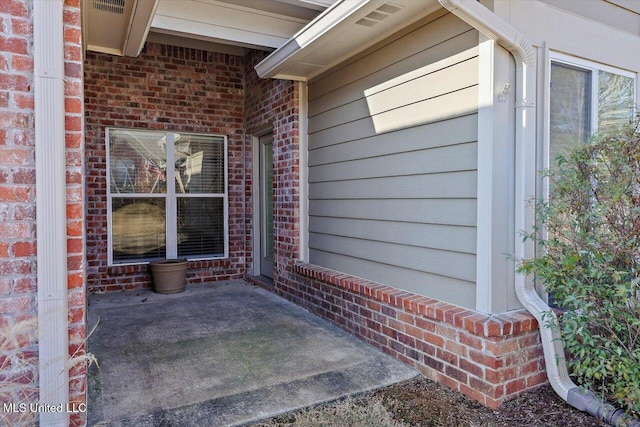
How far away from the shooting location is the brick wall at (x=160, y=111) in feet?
18.0

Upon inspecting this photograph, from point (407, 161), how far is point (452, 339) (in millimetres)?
1348

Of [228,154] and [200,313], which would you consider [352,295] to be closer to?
[200,313]

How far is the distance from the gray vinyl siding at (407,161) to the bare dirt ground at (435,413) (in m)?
0.63

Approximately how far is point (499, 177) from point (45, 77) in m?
2.57

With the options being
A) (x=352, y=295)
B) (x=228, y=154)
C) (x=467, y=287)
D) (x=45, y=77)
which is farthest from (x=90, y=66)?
(x=467, y=287)

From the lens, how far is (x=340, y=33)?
335cm

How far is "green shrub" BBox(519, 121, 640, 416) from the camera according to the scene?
7.54 feet

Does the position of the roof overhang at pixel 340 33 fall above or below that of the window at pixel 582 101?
above

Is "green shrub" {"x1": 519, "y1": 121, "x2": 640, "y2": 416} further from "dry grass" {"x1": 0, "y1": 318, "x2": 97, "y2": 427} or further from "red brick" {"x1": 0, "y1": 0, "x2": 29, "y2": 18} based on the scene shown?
"red brick" {"x1": 0, "y1": 0, "x2": 29, "y2": 18}

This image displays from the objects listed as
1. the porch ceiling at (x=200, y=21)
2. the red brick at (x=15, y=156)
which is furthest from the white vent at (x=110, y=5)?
the red brick at (x=15, y=156)

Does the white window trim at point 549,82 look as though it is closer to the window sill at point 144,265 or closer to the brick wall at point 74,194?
the brick wall at point 74,194

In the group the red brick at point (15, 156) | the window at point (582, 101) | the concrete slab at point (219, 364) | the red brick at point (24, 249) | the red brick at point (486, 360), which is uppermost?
the window at point (582, 101)

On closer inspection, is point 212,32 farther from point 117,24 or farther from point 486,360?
point 486,360

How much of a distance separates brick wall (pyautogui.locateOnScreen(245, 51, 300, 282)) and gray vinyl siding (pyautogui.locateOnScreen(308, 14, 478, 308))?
1.53ft
